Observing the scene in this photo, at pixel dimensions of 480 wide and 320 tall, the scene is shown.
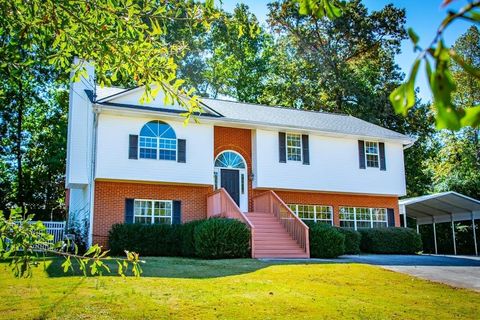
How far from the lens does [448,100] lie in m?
1.33

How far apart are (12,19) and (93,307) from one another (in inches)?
191

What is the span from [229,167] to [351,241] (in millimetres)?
6254

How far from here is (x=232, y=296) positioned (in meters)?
9.45

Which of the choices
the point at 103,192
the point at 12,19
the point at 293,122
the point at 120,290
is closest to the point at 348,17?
the point at 293,122

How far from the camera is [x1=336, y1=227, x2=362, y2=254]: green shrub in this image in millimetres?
20734

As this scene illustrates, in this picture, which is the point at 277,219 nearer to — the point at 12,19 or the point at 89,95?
the point at 89,95

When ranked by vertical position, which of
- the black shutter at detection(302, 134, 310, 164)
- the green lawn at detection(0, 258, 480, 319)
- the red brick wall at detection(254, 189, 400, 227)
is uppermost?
the black shutter at detection(302, 134, 310, 164)

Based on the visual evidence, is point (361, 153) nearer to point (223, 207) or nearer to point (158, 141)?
point (223, 207)

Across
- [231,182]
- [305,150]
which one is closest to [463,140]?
[305,150]

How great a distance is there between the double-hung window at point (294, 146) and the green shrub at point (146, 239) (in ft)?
22.6

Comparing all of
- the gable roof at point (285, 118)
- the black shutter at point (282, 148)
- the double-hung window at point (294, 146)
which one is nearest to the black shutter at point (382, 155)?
the gable roof at point (285, 118)

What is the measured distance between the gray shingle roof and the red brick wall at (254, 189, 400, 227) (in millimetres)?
3097

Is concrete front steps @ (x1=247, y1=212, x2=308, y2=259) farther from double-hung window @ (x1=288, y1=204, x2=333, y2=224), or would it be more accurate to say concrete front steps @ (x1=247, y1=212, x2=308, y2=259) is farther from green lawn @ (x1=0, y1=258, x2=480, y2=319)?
green lawn @ (x1=0, y1=258, x2=480, y2=319)

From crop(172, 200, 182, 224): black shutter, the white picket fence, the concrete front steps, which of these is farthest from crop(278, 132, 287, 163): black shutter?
the white picket fence
